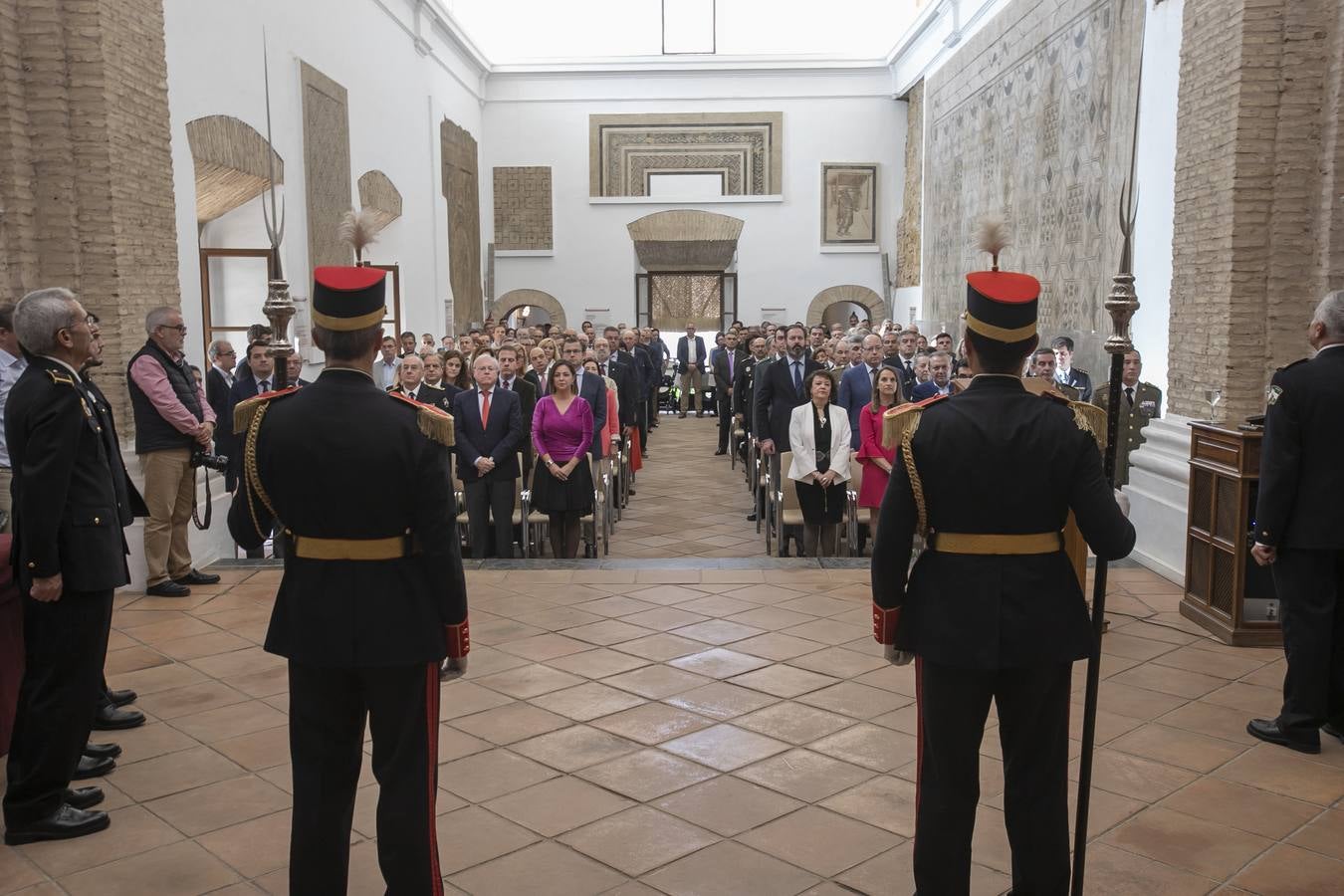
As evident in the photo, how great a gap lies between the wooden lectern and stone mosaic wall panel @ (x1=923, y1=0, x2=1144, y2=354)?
235 centimetres

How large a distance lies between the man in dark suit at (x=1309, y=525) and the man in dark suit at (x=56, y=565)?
3.65m

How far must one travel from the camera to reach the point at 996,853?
295 cm

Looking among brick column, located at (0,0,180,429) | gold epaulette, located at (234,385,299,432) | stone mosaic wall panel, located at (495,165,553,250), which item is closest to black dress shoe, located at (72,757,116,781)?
gold epaulette, located at (234,385,299,432)

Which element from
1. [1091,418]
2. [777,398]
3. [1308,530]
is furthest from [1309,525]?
[777,398]

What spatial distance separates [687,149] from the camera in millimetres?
18828

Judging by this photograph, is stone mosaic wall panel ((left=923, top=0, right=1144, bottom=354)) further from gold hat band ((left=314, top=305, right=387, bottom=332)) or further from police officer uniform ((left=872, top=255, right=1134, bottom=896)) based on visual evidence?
gold hat band ((left=314, top=305, right=387, bottom=332))

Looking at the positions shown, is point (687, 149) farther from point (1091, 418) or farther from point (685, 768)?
point (1091, 418)

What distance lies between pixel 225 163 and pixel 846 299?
1255 centimetres

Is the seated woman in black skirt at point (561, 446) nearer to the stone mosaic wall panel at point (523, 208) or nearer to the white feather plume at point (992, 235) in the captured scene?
the white feather plume at point (992, 235)

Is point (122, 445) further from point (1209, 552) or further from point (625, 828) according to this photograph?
point (1209, 552)

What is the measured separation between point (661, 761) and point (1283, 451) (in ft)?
Answer: 7.45

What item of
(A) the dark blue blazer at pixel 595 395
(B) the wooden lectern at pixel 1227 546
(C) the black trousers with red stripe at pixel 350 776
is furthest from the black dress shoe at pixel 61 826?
(A) the dark blue blazer at pixel 595 395

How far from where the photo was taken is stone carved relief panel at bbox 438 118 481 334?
52.8 feet

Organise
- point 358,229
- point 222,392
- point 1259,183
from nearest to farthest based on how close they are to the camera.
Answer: point 358,229 → point 1259,183 → point 222,392
